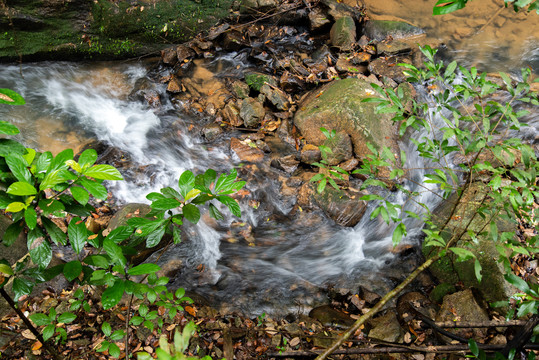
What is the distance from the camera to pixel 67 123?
6016 mm

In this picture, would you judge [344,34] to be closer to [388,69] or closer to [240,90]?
[388,69]

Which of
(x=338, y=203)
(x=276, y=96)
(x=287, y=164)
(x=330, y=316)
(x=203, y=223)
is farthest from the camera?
(x=276, y=96)

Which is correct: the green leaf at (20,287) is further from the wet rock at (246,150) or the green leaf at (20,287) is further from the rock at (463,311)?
the wet rock at (246,150)

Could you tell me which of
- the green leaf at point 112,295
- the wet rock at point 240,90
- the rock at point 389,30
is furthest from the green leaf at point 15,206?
the rock at point 389,30

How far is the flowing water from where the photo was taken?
4434 mm

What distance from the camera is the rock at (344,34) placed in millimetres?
7508

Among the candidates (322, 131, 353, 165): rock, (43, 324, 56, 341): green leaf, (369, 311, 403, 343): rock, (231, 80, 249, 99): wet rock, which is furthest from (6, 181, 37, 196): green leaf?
(231, 80, 249, 99): wet rock

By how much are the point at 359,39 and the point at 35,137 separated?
668cm

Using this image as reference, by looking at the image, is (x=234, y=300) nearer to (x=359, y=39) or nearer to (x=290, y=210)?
(x=290, y=210)

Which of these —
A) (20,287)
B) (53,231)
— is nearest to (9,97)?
(53,231)

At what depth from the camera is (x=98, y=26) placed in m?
6.77

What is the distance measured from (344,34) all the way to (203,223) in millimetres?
5262

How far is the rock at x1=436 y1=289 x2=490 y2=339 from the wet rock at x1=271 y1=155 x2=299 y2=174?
9.48 ft

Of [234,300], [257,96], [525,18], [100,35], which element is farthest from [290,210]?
[525,18]
